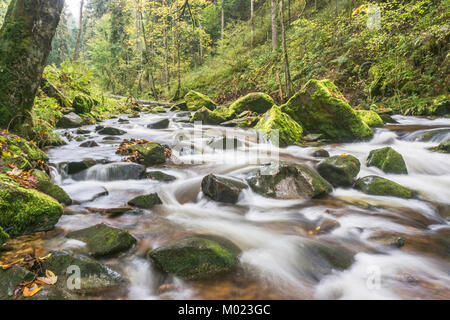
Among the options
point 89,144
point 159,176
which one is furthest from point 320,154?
point 89,144

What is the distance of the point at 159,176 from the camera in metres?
5.24

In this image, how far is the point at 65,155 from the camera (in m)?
6.17

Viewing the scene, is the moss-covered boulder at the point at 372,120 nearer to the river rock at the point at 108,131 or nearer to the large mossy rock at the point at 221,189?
the large mossy rock at the point at 221,189

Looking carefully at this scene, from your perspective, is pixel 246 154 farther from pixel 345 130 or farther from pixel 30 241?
pixel 30 241

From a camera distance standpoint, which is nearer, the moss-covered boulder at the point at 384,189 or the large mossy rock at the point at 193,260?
the large mossy rock at the point at 193,260

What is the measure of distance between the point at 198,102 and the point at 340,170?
12.2 metres

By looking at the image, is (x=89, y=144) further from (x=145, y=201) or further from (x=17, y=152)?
(x=145, y=201)

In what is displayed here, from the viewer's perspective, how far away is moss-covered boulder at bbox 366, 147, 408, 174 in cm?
533

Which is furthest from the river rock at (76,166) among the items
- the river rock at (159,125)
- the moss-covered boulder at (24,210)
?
the river rock at (159,125)

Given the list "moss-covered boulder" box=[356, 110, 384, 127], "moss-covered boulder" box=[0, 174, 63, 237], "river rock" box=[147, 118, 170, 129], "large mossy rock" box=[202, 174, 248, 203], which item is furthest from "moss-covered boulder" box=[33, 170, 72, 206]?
"moss-covered boulder" box=[356, 110, 384, 127]

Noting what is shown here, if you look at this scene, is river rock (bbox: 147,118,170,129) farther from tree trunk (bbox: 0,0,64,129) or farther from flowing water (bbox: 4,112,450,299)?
tree trunk (bbox: 0,0,64,129)

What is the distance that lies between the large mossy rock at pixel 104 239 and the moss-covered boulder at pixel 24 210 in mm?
359

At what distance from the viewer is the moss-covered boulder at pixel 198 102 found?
1511 cm
